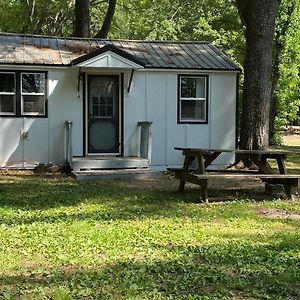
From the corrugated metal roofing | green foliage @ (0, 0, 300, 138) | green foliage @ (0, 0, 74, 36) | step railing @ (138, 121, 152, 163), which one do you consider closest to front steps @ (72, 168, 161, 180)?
step railing @ (138, 121, 152, 163)

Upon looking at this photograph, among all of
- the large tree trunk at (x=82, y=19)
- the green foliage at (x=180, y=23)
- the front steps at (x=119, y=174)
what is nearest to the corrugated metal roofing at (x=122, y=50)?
the front steps at (x=119, y=174)

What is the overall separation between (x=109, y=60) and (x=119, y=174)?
277 centimetres

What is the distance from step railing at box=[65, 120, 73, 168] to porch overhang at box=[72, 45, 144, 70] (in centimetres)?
150

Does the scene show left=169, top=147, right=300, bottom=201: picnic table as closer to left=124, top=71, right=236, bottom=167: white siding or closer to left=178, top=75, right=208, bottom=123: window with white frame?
left=124, top=71, right=236, bottom=167: white siding

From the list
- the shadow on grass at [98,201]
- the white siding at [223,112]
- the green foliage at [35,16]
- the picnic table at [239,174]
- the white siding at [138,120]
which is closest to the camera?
the shadow on grass at [98,201]

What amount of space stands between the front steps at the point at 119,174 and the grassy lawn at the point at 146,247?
241 centimetres

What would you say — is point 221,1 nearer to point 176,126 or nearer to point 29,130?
point 176,126

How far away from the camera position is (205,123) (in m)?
14.1

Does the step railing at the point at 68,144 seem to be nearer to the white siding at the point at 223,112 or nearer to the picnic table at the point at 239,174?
the white siding at the point at 223,112

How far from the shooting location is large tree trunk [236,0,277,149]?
1332cm

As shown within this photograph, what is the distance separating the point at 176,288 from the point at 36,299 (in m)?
1.14

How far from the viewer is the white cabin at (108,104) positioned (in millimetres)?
13008

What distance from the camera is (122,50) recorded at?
1297cm

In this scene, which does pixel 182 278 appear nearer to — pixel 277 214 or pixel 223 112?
pixel 277 214
